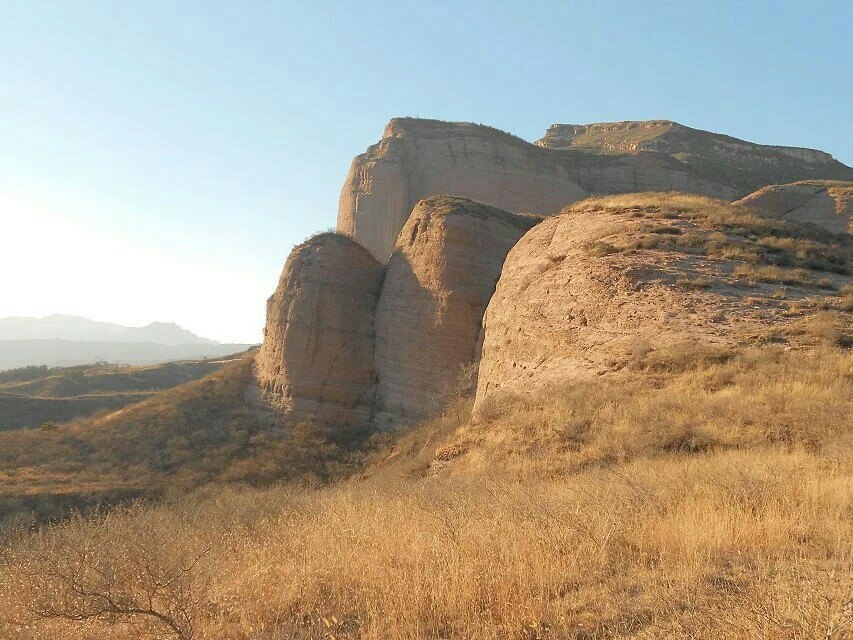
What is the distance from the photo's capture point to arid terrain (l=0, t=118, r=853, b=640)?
128 inches

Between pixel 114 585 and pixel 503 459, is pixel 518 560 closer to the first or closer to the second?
pixel 114 585

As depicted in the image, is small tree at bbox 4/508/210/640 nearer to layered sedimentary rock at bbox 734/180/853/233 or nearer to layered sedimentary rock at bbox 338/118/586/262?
layered sedimentary rock at bbox 734/180/853/233

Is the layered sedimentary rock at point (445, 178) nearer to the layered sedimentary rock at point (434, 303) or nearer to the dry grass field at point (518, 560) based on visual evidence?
the layered sedimentary rock at point (434, 303)

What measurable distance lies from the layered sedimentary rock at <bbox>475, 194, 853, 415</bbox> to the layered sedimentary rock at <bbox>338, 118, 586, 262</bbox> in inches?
977

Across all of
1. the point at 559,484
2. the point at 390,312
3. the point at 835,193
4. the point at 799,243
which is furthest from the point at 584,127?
the point at 559,484

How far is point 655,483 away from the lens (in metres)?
4.90

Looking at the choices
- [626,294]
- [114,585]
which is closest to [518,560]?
[114,585]

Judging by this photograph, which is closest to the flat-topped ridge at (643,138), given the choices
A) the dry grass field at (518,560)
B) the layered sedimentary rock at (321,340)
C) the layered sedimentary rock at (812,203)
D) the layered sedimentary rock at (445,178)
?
the layered sedimentary rock at (445,178)

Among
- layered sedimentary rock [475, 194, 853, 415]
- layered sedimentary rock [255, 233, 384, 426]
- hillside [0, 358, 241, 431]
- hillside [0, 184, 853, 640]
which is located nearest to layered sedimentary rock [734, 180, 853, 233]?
hillside [0, 184, 853, 640]

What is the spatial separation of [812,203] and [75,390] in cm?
3932

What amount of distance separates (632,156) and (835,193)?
58.1 ft

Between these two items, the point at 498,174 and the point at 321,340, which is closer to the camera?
the point at 321,340

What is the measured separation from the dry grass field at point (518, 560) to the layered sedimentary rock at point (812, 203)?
19446 mm

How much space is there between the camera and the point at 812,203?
74.8 ft
